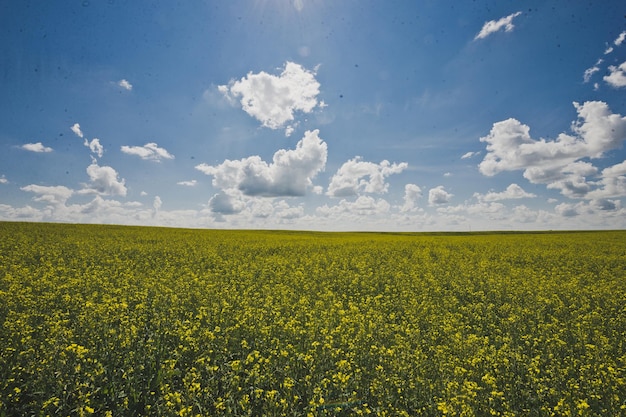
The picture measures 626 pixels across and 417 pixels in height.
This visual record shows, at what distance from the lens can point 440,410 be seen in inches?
187

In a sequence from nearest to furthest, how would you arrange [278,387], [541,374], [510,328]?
[278,387] < [541,374] < [510,328]

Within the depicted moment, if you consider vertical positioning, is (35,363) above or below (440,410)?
above

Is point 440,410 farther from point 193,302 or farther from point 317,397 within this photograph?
point 193,302

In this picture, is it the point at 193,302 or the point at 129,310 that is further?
the point at 193,302

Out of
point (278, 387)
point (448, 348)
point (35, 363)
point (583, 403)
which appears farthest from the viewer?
point (448, 348)

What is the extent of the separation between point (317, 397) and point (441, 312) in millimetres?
6051

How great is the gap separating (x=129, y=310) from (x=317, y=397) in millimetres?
5825

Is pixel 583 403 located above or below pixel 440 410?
above

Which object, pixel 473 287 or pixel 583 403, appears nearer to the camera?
pixel 583 403

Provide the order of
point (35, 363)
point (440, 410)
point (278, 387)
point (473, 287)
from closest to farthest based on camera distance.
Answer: point (440, 410) < point (35, 363) < point (278, 387) < point (473, 287)

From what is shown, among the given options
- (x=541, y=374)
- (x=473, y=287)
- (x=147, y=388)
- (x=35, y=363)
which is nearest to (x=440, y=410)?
(x=541, y=374)

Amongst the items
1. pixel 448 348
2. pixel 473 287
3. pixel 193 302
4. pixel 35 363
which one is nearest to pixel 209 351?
pixel 35 363

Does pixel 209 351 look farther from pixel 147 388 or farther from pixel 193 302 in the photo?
pixel 193 302

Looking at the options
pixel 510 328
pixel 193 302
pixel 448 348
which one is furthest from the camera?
pixel 193 302
